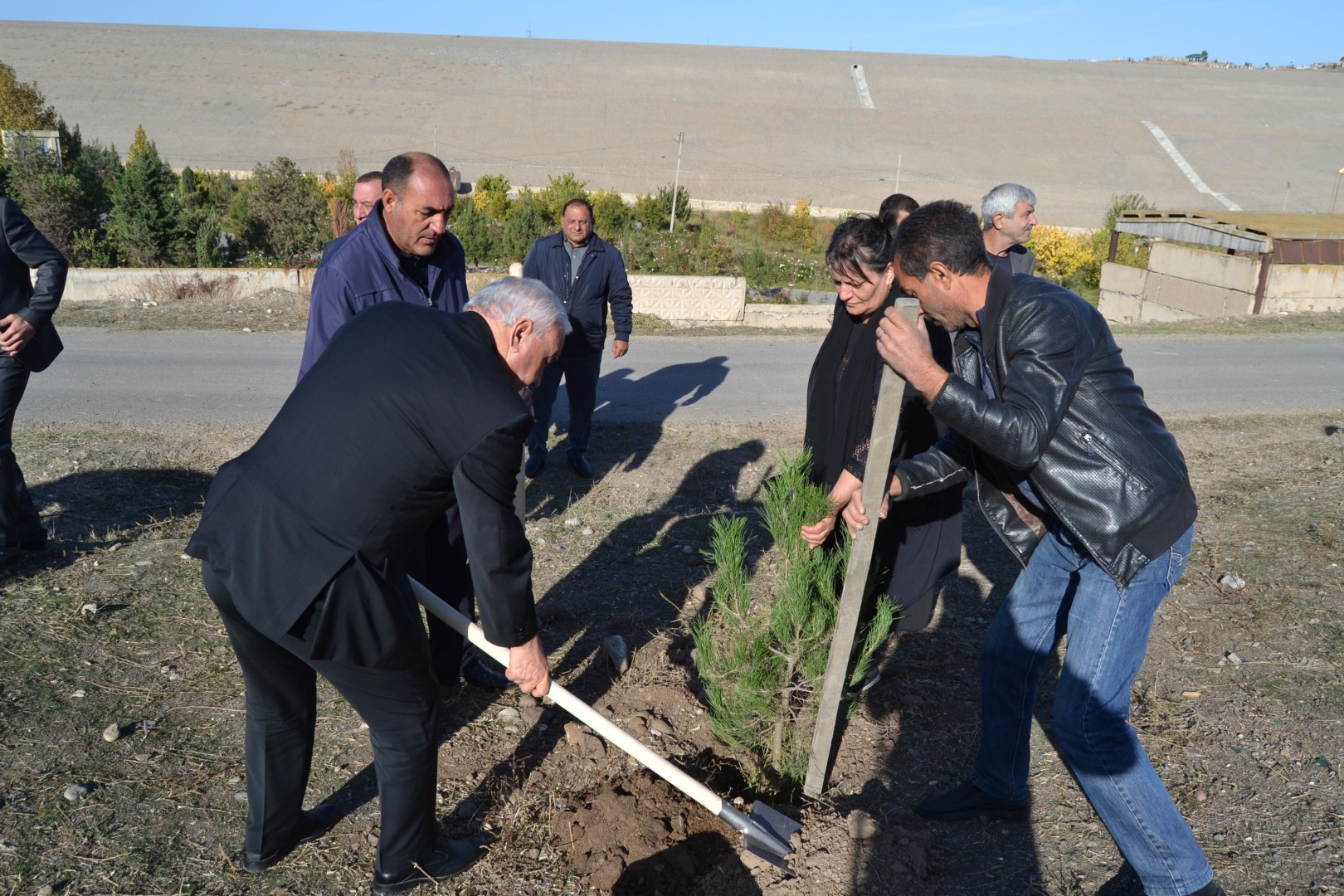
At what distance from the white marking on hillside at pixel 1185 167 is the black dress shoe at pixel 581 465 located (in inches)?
1364

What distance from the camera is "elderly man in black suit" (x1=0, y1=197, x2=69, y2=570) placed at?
176 inches

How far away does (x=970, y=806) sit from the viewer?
10.5ft

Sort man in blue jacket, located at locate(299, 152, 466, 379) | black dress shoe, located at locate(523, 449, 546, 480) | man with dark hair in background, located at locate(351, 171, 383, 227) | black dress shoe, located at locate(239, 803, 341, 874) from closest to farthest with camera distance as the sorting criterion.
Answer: black dress shoe, located at locate(239, 803, 341, 874) → man in blue jacket, located at locate(299, 152, 466, 379) → man with dark hair in background, located at locate(351, 171, 383, 227) → black dress shoe, located at locate(523, 449, 546, 480)

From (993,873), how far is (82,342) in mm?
10371

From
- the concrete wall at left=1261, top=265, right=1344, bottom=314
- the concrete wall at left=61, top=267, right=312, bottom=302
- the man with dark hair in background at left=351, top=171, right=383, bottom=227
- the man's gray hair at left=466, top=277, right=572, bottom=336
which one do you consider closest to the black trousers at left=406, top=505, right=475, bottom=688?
the man's gray hair at left=466, top=277, right=572, bottom=336

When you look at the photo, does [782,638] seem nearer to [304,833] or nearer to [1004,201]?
[304,833]

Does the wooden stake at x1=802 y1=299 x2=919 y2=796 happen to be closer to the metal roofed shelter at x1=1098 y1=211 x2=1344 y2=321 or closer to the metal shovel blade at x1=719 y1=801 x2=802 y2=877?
the metal shovel blade at x1=719 y1=801 x2=802 y2=877

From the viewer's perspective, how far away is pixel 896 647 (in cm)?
445

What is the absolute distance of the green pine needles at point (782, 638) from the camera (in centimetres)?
327

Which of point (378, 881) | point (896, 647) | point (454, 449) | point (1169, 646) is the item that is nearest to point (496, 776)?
point (378, 881)

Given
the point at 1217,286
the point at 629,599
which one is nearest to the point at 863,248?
the point at 629,599

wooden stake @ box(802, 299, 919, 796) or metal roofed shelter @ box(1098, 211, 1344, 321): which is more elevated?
metal roofed shelter @ box(1098, 211, 1344, 321)

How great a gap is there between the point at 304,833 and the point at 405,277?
82.2 inches

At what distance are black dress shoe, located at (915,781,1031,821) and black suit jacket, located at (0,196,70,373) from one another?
14.3ft
